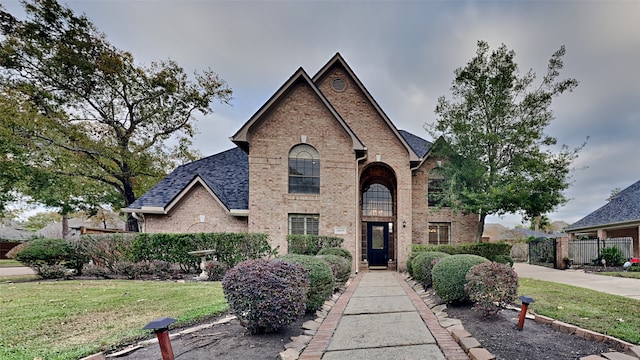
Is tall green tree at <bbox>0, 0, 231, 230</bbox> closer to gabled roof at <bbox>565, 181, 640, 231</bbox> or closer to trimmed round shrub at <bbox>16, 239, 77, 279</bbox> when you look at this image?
trimmed round shrub at <bbox>16, 239, 77, 279</bbox>

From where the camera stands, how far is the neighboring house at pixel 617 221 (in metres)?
16.2

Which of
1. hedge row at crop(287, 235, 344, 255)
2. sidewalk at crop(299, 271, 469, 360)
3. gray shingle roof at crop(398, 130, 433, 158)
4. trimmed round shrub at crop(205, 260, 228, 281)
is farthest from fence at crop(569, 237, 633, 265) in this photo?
trimmed round shrub at crop(205, 260, 228, 281)

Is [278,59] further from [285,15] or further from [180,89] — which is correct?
[180,89]

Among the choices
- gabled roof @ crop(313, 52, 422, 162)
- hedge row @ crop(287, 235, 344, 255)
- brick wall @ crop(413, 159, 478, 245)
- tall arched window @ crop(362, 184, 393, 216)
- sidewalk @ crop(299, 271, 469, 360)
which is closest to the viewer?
sidewalk @ crop(299, 271, 469, 360)

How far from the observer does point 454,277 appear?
18.7 feet

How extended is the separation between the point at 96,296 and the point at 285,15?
11036 millimetres

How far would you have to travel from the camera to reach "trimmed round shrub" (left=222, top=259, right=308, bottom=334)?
4.00 meters

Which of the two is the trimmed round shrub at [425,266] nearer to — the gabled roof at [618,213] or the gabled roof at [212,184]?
the gabled roof at [212,184]

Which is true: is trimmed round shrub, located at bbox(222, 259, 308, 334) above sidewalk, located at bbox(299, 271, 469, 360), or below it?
above

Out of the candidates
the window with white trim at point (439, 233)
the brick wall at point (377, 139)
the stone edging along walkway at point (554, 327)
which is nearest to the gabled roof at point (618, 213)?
the window with white trim at point (439, 233)

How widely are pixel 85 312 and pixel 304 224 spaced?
28.0ft

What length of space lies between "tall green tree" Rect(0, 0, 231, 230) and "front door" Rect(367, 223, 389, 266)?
1450cm

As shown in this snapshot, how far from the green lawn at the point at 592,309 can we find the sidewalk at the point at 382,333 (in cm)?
224

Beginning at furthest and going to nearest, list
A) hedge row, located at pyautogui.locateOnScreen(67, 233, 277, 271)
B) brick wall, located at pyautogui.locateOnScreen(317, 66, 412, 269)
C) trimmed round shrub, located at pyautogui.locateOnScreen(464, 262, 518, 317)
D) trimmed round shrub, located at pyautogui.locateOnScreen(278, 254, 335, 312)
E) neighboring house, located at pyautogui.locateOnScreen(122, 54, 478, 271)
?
brick wall, located at pyautogui.locateOnScreen(317, 66, 412, 269) < neighboring house, located at pyautogui.locateOnScreen(122, 54, 478, 271) < hedge row, located at pyautogui.locateOnScreen(67, 233, 277, 271) < trimmed round shrub, located at pyautogui.locateOnScreen(278, 254, 335, 312) < trimmed round shrub, located at pyautogui.locateOnScreen(464, 262, 518, 317)
